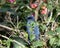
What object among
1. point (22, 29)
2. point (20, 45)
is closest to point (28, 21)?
point (22, 29)

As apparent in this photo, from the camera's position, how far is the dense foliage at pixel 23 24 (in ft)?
5.88

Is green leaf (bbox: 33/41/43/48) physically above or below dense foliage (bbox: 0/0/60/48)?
below

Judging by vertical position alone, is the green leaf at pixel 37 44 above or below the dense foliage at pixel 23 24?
below

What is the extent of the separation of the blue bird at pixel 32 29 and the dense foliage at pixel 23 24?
0.03 m

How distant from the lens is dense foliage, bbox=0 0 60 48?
5.88 ft

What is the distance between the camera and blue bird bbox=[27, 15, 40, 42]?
5.90ft

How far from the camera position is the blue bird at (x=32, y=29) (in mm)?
1800

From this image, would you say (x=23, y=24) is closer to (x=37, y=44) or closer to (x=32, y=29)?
(x=32, y=29)

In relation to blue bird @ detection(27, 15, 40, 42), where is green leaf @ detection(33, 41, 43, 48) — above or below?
below

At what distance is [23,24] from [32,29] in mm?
87

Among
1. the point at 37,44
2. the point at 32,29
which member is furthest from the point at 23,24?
the point at 37,44

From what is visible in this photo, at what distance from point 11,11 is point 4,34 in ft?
0.70

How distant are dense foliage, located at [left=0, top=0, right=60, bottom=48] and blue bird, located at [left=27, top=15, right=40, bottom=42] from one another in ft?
0.10

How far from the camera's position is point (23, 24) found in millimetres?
1856
